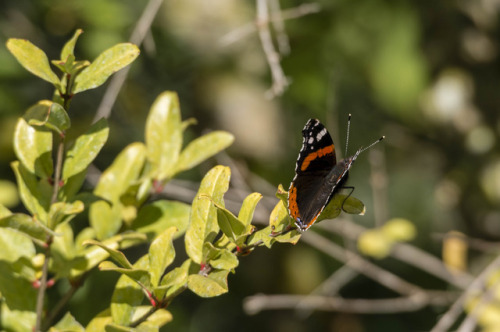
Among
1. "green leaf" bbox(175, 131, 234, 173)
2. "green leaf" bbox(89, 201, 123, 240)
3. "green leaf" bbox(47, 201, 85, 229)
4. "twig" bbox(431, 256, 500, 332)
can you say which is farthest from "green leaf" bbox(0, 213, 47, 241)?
"twig" bbox(431, 256, 500, 332)

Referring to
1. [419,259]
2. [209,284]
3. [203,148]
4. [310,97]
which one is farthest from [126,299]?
[310,97]

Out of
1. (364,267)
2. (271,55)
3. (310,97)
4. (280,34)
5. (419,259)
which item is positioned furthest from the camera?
(310,97)

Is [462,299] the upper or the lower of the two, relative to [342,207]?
lower

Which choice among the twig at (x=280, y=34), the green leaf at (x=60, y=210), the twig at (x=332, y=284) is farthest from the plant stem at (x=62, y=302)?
the twig at (x=332, y=284)

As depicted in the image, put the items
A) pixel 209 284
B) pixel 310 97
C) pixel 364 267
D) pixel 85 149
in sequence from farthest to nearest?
pixel 310 97 < pixel 364 267 < pixel 85 149 < pixel 209 284

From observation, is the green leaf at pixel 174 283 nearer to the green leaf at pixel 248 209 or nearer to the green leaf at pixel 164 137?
the green leaf at pixel 248 209

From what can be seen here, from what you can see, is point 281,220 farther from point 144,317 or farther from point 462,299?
point 462,299
